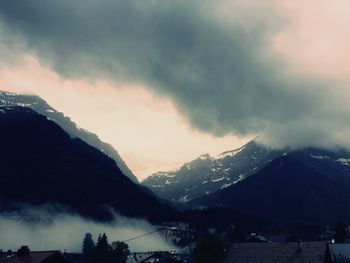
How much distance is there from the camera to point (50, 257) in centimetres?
9344

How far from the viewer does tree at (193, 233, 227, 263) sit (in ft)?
448

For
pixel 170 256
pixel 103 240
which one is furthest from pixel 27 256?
pixel 170 256

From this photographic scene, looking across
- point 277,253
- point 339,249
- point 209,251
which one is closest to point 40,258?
point 277,253

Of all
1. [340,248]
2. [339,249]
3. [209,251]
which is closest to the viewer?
[339,249]

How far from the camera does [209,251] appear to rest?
138 m

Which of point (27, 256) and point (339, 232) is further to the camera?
point (339, 232)

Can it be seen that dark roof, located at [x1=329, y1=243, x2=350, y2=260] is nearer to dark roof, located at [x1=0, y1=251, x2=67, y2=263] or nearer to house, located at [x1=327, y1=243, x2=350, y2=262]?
house, located at [x1=327, y1=243, x2=350, y2=262]

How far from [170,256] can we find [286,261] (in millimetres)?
84667

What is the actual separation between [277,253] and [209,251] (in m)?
35.6

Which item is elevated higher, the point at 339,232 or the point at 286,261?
the point at 339,232

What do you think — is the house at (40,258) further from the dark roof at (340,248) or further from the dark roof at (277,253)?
the dark roof at (340,248)

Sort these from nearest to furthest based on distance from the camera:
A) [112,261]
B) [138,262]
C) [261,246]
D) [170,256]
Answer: [261,246] < [112,261] < [170,256] < [138,262]

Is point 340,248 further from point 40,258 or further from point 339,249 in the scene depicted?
point 40,258

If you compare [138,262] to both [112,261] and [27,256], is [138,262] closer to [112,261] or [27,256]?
[112,261]
